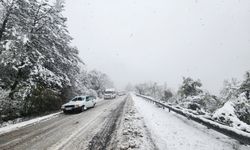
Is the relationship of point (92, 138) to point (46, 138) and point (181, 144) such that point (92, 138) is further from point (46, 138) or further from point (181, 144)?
point (181, 144)

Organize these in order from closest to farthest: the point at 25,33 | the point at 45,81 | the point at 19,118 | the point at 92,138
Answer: the point at 92,138 < the point at 19,118 < the point at 25,33 < the point at 45,81

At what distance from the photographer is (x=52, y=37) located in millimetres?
20797

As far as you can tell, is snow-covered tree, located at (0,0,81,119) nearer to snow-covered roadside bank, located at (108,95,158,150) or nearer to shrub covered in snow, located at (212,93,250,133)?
snow-covered roadside bank, located at (108,95,158,150)

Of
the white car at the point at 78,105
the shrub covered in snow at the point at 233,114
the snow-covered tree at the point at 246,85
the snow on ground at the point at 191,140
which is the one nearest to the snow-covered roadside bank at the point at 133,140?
the snow on ground at the point at 191,140

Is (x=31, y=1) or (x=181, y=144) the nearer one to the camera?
(x=181, y=144)

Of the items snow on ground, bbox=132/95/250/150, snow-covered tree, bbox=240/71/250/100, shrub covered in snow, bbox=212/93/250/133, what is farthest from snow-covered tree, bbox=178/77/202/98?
snow on ground, bbox=132/95/250/150

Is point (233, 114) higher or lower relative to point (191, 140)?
higher

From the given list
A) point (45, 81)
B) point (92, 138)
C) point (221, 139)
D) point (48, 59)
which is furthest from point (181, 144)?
point (48, 59)

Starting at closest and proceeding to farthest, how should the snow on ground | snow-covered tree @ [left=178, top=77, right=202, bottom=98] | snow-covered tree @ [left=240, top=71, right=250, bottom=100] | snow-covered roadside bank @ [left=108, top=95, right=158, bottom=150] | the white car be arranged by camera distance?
the snow on ground → snow-covered roadside bank @ [left=108, top=95, right=158, bottom=150] → snow-covered tree @ [left=240, top=71, right=250, bottom=100] → the white car → snow-covered tree @ [left=178, top=77, right=202, bottom=98]

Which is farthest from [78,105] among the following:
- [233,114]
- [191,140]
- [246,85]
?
[246,85]

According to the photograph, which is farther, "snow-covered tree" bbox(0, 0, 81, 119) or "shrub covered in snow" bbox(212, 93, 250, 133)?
"snow-covered tree" bbox(0, 0, 81, 119)

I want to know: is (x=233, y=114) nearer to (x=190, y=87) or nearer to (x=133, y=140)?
(x=133, y=140)

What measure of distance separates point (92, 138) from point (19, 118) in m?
9.85

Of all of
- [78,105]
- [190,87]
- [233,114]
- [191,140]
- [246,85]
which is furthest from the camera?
[190,87]
